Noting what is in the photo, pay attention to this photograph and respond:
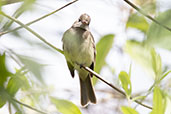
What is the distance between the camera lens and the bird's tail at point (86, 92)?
3364mm

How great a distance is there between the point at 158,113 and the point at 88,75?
106 inches

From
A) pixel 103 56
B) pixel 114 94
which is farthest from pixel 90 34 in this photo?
pixel 103 56

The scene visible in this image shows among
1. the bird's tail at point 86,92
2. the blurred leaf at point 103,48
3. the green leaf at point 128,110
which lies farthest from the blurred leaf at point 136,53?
the bird's tail at point 86,92

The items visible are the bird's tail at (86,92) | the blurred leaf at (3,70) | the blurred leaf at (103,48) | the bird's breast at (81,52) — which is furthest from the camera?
the bird's tail at (86,92)

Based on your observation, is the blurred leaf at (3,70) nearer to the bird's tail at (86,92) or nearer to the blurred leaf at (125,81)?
the blurred leaf at (125,81)

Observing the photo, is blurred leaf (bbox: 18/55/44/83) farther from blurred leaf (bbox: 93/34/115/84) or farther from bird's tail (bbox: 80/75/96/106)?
bird's tail (bbox: 80/75/96/106)

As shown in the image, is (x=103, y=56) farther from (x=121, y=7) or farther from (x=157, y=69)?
(x=121, y=7)

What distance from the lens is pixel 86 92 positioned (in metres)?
3.55

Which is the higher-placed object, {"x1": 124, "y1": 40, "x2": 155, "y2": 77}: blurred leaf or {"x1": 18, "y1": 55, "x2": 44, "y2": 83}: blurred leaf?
{"x1": 18, "y1": 55, "x2": 44, "y2": 83}: blurred leaf

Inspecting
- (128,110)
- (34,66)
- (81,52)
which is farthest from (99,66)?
(34,66)

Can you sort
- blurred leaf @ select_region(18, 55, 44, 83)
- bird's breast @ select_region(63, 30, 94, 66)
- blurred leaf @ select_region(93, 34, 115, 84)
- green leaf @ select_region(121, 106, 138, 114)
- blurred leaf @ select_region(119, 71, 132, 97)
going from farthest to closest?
bird's breast @ select_region(63, 30, 94, 66)
blurred leaf @ select_region(93, 34, 115, 84)
blurred leaf @ select_region(119, 71, 132, 97)
green leaf @ select_region(121, 106, 138, 114)
blurred leaf @ select_region(18, 55, 44, 83)

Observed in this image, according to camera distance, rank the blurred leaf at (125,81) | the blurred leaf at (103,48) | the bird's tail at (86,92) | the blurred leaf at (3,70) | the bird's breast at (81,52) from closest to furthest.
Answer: the blurred leaf at (3,70)
the blurred leaf at (125,81)
the blurred leaf at (103,48)
the bird's breast at (81,52)
the bird's tail at (86,92)

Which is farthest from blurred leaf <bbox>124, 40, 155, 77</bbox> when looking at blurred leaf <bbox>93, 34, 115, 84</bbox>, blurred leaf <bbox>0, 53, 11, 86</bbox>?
blurred leaf <bbox>0, 53, 11, 86</bbox>

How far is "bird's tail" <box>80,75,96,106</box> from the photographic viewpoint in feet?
11.0
